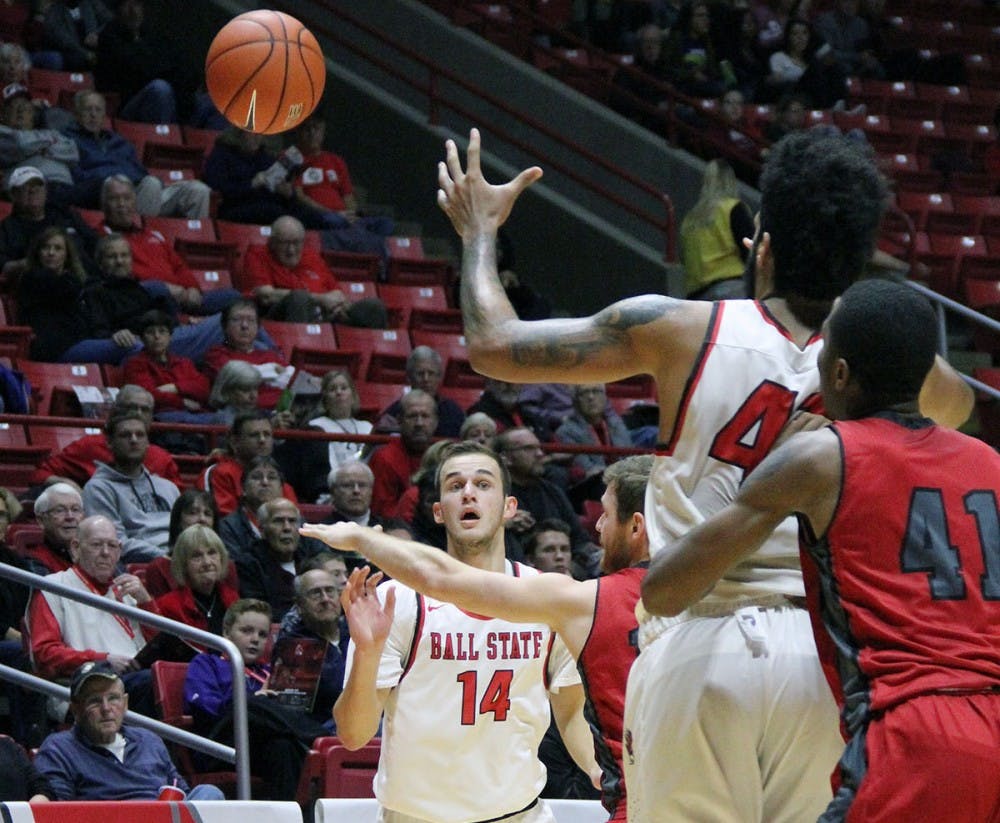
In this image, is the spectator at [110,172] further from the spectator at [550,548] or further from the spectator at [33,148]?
the spectator at [550,548]

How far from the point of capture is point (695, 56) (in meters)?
17.4

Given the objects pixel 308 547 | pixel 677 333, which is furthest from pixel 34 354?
pixel 677 333

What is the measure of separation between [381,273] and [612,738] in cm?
946

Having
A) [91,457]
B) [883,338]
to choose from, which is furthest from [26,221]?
[883,338]

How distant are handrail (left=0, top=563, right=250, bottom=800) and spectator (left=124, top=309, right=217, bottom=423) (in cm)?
327

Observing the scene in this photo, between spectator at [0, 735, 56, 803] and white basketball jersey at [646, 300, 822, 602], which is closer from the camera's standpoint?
white basketball jersey at [646, 300, 822, 602]

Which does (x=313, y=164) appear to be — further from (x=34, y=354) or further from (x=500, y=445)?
(x=500, y=445)

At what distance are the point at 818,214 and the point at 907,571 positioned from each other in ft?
2.47

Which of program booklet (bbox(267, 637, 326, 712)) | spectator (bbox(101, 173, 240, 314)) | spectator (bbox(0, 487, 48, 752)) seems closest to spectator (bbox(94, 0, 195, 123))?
spectator (bbox(101, 173, 240, 314))

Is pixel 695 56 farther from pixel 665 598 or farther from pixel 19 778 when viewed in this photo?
pixel 665 598

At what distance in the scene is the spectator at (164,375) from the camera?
11273 mm

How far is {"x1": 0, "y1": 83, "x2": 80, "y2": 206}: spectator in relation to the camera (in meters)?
12.7

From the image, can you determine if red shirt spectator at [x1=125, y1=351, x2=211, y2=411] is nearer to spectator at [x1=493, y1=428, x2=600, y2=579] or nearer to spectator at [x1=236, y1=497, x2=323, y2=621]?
spectator at [x1=236, y1=497, x2=323, y2=621]

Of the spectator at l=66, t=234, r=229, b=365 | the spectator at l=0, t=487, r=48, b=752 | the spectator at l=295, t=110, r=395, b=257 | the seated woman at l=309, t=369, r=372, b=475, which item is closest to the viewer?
the spectator at l=0, t=487, r=48, b=752
